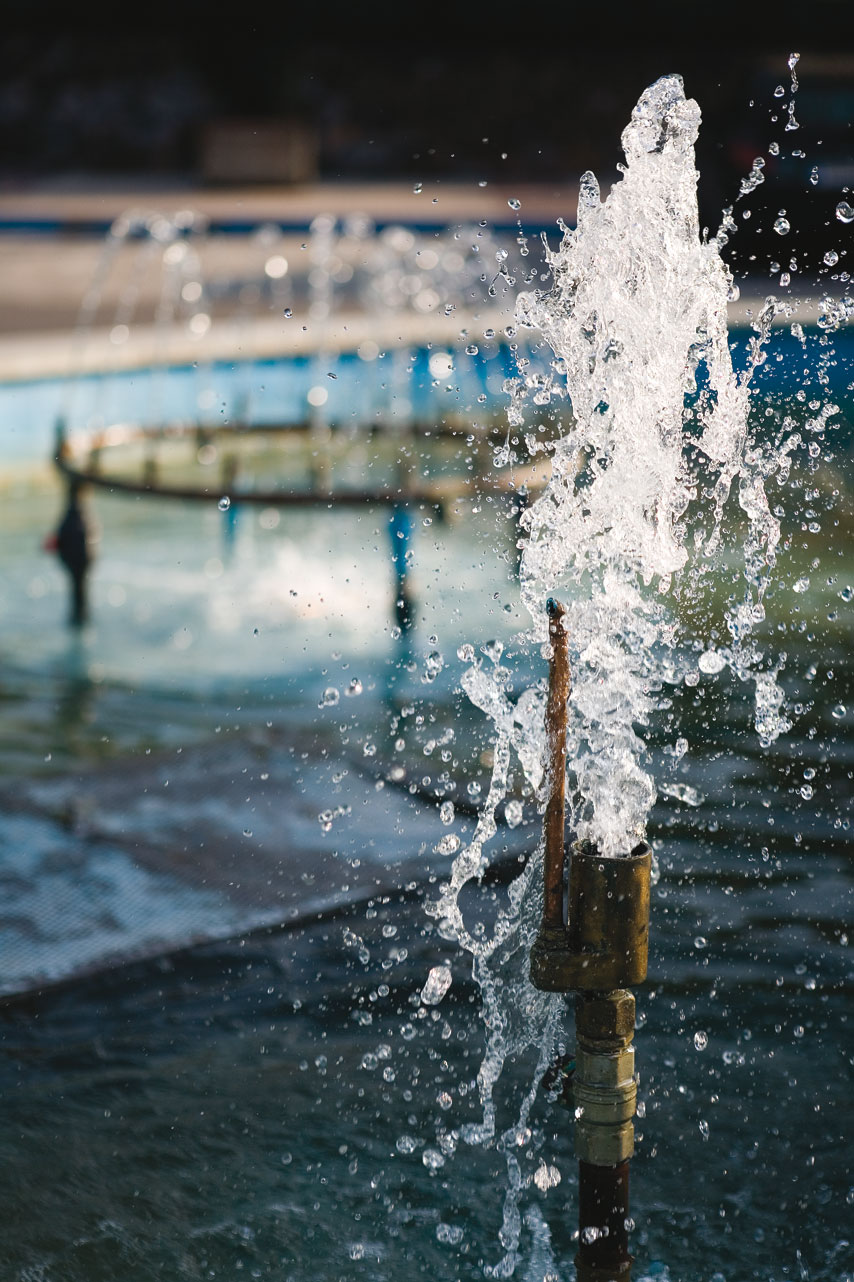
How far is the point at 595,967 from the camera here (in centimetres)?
181

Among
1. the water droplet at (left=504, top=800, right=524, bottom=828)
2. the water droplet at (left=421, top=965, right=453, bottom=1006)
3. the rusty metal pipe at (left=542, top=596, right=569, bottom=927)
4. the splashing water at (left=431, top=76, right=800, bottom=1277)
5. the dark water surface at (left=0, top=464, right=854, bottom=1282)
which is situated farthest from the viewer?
the water droplet at (left=504, top=800, right=524, bottom=828)

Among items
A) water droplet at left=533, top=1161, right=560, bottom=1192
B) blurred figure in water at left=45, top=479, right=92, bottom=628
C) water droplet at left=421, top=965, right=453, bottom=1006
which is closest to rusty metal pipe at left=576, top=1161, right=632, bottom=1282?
water droplet at left=533, top=1161, right=560, bottom=1192

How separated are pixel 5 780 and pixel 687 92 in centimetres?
1990

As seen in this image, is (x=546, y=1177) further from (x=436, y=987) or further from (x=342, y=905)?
(x=342, y=905)

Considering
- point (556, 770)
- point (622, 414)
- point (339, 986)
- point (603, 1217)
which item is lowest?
point (339, 986)

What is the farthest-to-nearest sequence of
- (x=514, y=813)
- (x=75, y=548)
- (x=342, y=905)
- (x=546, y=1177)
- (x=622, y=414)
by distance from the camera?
(x=75, y=548) → (x=514, y=813) → (x=342, y=905) → (x=546, y=1177) → (x=622, y=414)

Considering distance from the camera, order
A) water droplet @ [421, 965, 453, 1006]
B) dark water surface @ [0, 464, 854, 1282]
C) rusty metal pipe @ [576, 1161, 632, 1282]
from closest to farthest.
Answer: rusty metal pipe @ [576, 1161, 632, 1282], dark water surface @ [0, 464, 854, 1282], water droplet @ [421, 965, 453, 1006]

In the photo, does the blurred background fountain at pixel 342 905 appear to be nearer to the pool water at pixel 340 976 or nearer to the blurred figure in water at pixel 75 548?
the pool water at pixel 340 976

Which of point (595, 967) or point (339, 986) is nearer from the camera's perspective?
point (595, 967)

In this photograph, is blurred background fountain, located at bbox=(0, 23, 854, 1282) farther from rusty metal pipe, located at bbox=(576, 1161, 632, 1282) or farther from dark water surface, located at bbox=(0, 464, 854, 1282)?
rusty metal pipe, located at bbox=(576, 1161, 632, 1282)

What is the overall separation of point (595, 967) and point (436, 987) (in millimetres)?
1345

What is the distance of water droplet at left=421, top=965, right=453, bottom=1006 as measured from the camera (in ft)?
10.1

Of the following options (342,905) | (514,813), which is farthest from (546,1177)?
(514,813)

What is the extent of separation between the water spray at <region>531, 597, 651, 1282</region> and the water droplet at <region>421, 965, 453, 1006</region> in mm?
1158
